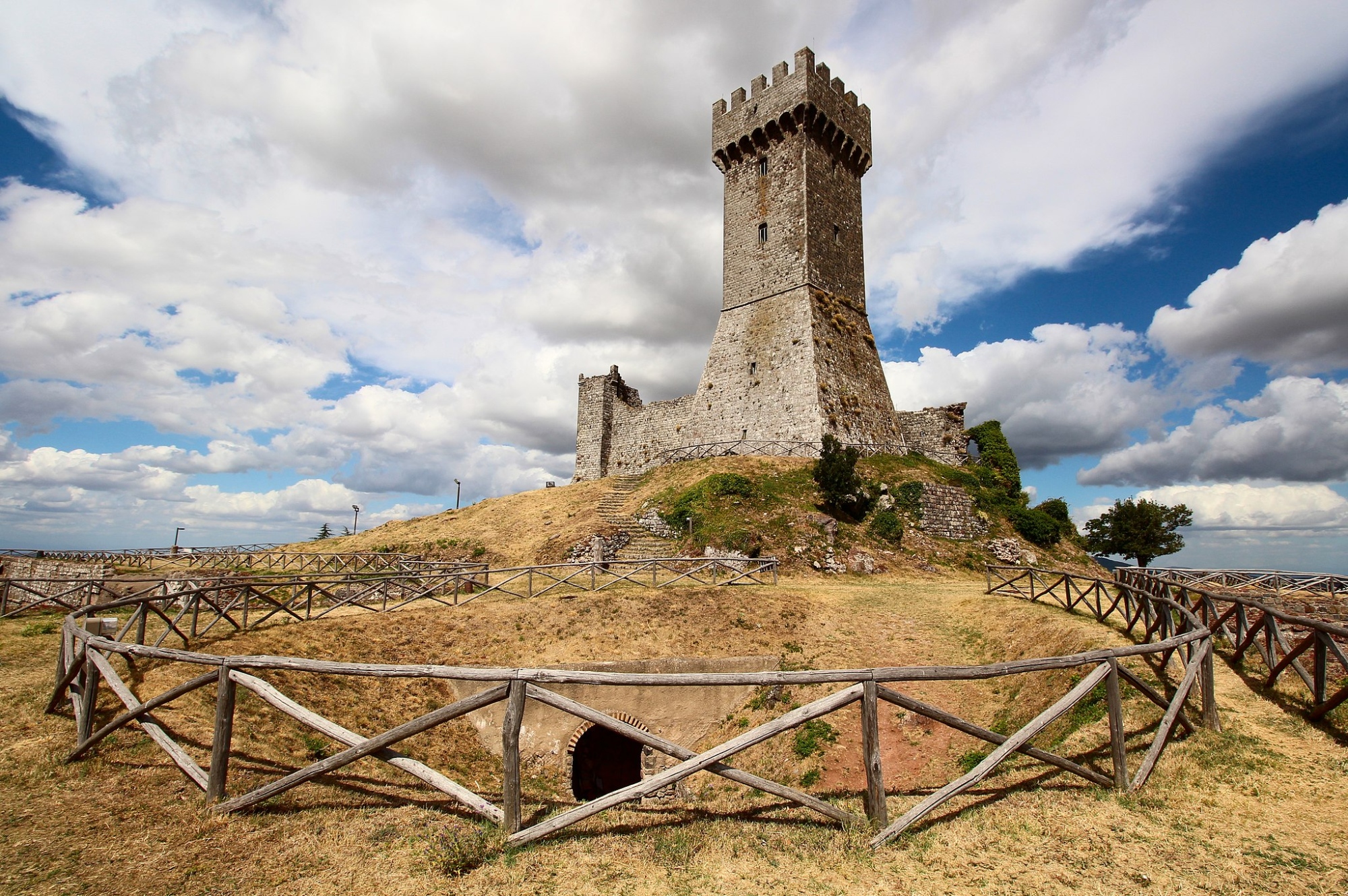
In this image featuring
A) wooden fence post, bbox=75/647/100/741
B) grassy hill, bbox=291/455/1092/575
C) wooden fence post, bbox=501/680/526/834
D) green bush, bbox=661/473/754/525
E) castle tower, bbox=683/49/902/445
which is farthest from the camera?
castle tower, bbox=683/49/902/445

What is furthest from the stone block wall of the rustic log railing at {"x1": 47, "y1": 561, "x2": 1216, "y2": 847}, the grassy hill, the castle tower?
the castle tower

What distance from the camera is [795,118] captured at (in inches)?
1264

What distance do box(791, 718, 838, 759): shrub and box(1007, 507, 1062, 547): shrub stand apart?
65.0 ft

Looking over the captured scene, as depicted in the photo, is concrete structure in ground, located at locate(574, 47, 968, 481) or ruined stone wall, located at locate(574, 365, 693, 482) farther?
ruined stone wall, located at locate(574, 365, 693, 482)

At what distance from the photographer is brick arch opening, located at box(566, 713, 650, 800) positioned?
14.2 meters

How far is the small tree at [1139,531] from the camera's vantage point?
38844 mm

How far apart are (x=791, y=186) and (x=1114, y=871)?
33.0 metres

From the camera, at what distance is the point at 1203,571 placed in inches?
775

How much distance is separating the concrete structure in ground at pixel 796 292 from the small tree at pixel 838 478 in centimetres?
374

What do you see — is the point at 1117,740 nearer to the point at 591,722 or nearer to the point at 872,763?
the point at 872,763

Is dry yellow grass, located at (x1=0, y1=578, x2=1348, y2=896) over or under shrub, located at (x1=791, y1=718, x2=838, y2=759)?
over

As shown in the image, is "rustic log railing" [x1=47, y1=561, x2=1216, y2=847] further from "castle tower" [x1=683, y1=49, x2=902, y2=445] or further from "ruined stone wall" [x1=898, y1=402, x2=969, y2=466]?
"ruined stone wall" [x1=898, y1=402, x2=969, y2=466]

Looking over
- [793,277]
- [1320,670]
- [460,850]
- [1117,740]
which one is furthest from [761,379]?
[460,850]

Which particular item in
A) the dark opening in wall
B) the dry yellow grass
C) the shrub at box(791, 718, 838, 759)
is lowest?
the dark opening in wall
